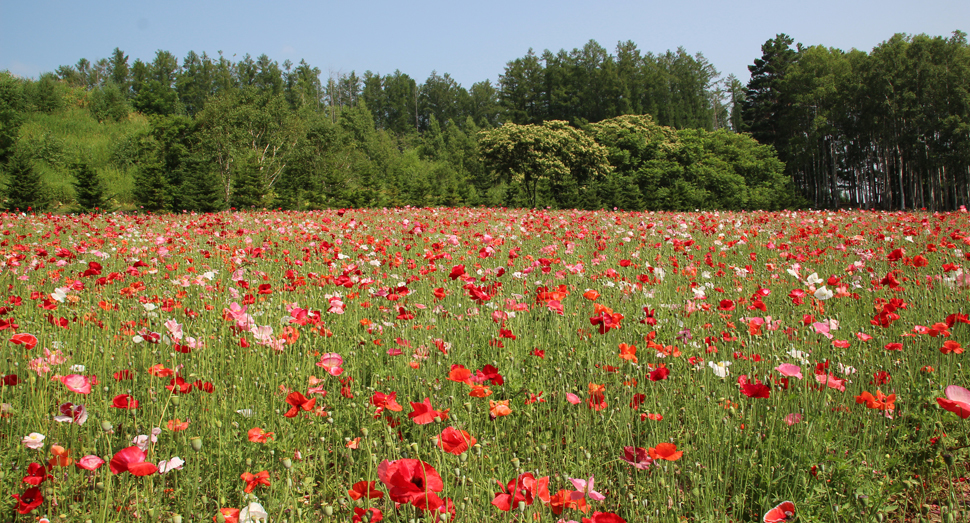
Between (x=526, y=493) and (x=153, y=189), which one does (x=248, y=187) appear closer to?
(x=153, y=189)

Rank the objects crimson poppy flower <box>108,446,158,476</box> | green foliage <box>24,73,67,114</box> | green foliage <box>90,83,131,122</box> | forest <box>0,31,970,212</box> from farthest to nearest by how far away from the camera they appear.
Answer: green foliage <box>90,83,131,122</box> → green foliage <box>24,73,67,114</box> → forest <box>0,31,970,212</box> → crimson poppy flower <box>108,446,158,476</box>

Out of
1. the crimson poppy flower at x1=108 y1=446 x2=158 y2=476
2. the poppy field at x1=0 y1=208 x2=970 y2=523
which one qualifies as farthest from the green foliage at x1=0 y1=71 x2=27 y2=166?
the crimson poppy flower at x1=108 y1=446 x2=158 y2=476

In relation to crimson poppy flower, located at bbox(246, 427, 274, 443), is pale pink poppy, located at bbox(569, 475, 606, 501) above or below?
below

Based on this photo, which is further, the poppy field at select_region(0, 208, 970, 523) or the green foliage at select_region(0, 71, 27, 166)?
the green foliage at select_region(0, 71, 27, 166)

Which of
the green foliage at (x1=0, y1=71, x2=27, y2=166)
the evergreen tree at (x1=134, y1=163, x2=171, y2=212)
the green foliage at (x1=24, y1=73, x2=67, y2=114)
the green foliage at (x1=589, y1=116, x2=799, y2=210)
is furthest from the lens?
the green foliage at (x1=24, y1=73, x2=67, y2=114)

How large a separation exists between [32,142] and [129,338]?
4147 centimetres

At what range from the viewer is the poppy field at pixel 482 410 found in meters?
1.54

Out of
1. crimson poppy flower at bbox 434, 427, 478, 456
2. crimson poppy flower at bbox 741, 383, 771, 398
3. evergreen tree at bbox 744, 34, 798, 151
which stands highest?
evergreen tree at bbox 744, 34, 798, 151

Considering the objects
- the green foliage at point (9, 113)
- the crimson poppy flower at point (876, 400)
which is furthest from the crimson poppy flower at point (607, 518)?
the green foliage at point (9, 113)

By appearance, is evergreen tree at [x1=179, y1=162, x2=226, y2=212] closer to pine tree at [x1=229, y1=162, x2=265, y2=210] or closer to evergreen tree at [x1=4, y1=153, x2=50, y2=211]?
pine tree at [x1=229, y1=162, x2=265, y2=210]

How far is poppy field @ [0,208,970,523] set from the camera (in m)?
1.54

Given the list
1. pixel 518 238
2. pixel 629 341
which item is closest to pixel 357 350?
pixel 629 341

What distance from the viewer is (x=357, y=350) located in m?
2.86

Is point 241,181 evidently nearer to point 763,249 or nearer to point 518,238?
point 518,238
